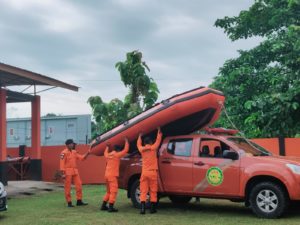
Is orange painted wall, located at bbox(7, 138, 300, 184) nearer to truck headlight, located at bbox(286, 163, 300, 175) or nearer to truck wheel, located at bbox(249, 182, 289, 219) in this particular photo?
truck wheel, located at bbox(249, 182, 289, 219)

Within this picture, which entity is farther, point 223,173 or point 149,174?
point 149,174

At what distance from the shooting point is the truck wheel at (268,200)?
9.31 metres

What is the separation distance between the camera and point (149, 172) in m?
10.5

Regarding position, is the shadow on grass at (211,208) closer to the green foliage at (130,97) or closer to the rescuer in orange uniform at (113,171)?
the rescuer in orange uniform at (113,171)

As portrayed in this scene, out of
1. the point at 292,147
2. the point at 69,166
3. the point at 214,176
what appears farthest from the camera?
the point at 292,147

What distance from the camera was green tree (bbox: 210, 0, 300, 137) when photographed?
15.4 meters

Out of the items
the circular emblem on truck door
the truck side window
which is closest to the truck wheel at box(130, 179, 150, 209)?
the truck side window

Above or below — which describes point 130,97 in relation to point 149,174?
above

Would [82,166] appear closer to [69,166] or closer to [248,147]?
[69,166]

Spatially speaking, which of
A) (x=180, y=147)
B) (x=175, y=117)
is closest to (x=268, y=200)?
(x=180, y=147)

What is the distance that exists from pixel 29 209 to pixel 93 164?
823cm

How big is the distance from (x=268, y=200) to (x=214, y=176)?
4.02 ft

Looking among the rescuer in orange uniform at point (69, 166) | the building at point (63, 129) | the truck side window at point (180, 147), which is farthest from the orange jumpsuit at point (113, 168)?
the building at point (63, 129)

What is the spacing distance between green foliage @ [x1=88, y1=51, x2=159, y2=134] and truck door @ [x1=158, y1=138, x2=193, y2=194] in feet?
32.5
